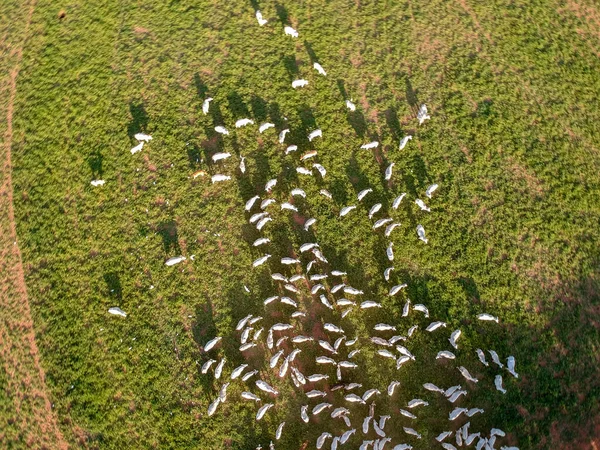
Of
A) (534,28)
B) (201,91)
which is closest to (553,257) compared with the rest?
(534,28)

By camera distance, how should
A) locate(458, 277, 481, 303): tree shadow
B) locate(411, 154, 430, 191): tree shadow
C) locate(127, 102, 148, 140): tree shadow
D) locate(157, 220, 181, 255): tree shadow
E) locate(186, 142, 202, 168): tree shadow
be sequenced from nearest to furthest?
locate(458, 277, 481, 303): tree shadow, locate(157, 220, 181, 255): tree shadow, locate(411, 154, 430, 191): tree shadow, locate(186, 142, 202, 168): tree shadow, locate(127, 102, 148, 140): tree shadow

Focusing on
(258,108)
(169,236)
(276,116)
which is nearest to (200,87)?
(258,108)

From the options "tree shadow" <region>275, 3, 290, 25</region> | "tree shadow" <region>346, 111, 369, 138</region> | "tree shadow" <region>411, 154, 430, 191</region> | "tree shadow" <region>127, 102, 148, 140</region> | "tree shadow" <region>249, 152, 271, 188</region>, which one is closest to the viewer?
"tree shadow" <region>411, 154, 430, 191</region>

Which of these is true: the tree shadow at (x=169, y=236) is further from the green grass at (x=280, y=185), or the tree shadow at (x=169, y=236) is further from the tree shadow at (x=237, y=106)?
the tree shadow at (x=237, y=106)

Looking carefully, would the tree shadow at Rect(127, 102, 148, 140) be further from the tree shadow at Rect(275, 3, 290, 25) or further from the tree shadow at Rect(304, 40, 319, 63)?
the tree shadow at Rect(304, 40, 319, 63)

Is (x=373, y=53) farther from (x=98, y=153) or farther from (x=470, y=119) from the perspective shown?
(x=98, y=153)

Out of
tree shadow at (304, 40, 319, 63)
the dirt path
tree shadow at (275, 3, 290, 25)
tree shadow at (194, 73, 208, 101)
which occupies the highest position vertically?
tree shadow at (275, 3, 290, 25)

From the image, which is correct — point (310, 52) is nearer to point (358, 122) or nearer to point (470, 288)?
point (358, 122)

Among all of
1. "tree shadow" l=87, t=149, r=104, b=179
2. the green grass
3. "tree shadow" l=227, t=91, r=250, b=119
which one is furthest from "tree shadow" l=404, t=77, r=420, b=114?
"tree shadow" l=87, t=149, r=104, b=179
